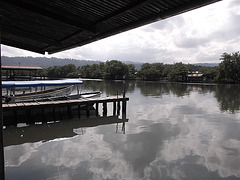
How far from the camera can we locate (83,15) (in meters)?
4.25

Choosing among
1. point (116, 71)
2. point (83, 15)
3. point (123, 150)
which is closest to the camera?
point (83, 15)

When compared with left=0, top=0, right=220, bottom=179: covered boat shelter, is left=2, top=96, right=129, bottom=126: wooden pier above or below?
below

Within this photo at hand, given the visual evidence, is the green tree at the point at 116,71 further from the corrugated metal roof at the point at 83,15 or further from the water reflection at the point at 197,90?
the corrugated metal roof at the point at 83,15

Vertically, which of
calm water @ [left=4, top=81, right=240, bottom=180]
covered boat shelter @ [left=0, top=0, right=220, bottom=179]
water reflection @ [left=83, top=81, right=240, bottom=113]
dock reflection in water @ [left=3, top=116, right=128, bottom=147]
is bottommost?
dock reflection in water @ [left=3, top=116, right=128, bottom=147]

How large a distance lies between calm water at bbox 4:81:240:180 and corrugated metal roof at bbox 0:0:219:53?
5.08 metres

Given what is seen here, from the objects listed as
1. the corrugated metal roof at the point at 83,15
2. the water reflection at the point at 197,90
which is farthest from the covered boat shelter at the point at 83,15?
the water reflection at the point at 197,90

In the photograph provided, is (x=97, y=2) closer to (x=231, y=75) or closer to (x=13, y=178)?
(x=13, y=178)

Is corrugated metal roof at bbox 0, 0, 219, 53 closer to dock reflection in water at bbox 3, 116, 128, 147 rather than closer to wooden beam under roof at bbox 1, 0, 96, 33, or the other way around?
wooden beam under roof at bbox 1, 0, 96, 33

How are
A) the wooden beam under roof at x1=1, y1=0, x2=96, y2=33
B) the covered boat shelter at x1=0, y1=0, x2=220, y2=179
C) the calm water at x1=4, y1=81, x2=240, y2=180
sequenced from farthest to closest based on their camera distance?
the calm water at x1=4, y1=81, x2=240, y2=180 < the wooden beam under roof at x1=1, y1=0, x2=96, y2=33 < the covered boat shelter at x1=0, y1=0, x2=220, y2=179

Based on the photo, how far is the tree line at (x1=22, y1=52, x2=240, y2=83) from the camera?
6525 centimetres

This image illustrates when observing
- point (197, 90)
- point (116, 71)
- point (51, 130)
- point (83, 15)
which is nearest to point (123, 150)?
point (51, 130)

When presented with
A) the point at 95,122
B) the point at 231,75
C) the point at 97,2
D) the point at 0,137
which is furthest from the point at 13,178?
the point at 231,75

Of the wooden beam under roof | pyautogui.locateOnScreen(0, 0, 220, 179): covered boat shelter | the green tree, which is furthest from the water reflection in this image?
the green tree

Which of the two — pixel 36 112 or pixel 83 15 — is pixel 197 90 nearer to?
pixel 36 112
